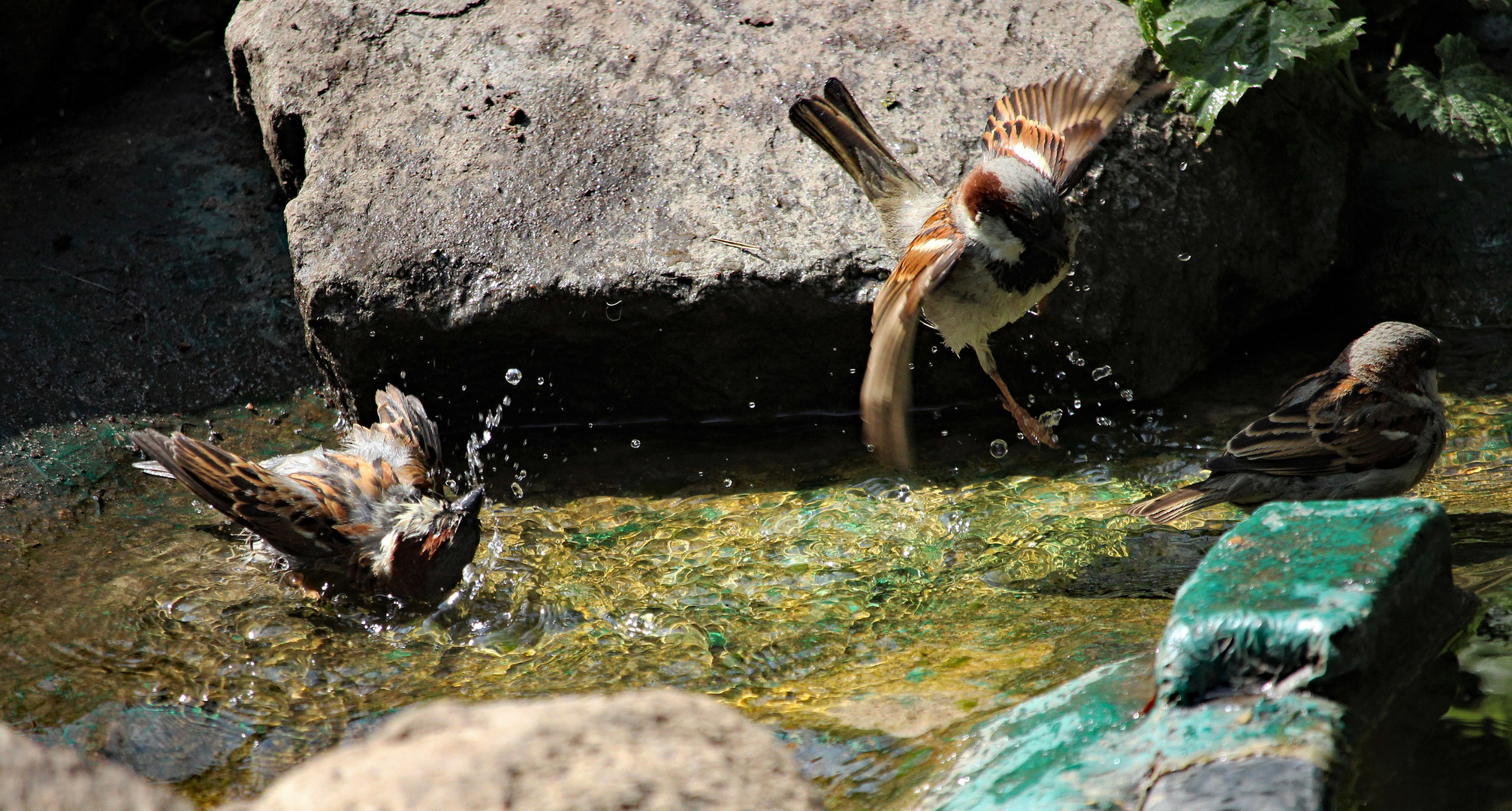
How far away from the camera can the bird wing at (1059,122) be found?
463 centimetres

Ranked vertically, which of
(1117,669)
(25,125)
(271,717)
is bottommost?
(271,717)

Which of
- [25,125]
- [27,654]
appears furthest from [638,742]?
[25,125]

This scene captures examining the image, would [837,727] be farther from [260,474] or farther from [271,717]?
[260,474]

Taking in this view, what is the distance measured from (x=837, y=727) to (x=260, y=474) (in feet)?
7.76

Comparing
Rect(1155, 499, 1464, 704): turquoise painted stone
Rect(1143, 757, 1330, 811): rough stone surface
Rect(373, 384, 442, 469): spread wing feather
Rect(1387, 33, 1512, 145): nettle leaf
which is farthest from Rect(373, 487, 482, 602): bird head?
Rect(1387, 33, 1512, 145): nettle leaf

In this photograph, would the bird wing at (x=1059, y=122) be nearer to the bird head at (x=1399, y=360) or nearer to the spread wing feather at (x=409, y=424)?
the bird head at (x=1399, y=360)

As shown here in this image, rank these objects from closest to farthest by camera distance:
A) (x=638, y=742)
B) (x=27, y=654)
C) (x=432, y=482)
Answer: (x=638, y=742), (x=27, y=654), (x=432, y=482)

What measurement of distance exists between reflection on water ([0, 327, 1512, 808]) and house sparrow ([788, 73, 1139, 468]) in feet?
1.39

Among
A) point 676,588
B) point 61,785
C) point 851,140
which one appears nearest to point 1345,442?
point 851,140

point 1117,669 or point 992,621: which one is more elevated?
point 1117,669

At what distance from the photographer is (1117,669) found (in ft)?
8.48

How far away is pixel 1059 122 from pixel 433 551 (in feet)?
9.70

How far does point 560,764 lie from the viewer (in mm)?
1979

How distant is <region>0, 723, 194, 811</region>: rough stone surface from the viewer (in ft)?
6.32
